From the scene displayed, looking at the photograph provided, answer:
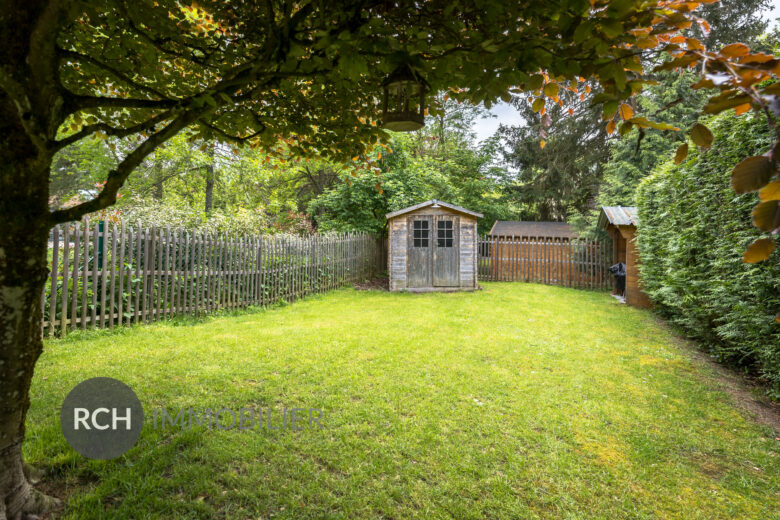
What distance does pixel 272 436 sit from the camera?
2941 millimetres

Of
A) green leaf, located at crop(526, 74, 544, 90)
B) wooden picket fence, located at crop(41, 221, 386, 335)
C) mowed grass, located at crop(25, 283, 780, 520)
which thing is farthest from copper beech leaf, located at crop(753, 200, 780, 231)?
wooden picket fence, located at crop(41, 221, 386, 335)

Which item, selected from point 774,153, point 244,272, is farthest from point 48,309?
point 774,153

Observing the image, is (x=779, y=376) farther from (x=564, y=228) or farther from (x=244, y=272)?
(x=564, y=228)

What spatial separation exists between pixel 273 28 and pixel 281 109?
1.64 m

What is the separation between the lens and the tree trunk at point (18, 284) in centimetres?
166

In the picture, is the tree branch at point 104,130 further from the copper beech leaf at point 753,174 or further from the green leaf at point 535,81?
the copper beech leaf at point 753,174

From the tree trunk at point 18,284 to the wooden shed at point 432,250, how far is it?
9902mm

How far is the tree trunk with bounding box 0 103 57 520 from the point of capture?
5.44ft

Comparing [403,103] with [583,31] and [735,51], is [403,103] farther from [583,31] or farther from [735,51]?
[735,51]

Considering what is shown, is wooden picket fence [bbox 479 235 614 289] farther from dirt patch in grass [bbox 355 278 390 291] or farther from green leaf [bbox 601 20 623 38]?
green leaf [bbox 601 20 623 38]

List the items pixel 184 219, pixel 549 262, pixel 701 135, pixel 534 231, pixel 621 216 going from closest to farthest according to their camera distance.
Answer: pixel 701 135 < pixel 184 219 < pixel 621 216 < pixel 549 262 < pixel 534 231

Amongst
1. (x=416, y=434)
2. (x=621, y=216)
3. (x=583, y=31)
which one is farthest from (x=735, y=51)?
(x=621, y=216)

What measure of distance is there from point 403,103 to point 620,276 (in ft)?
36.6

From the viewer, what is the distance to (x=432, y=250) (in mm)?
11664
